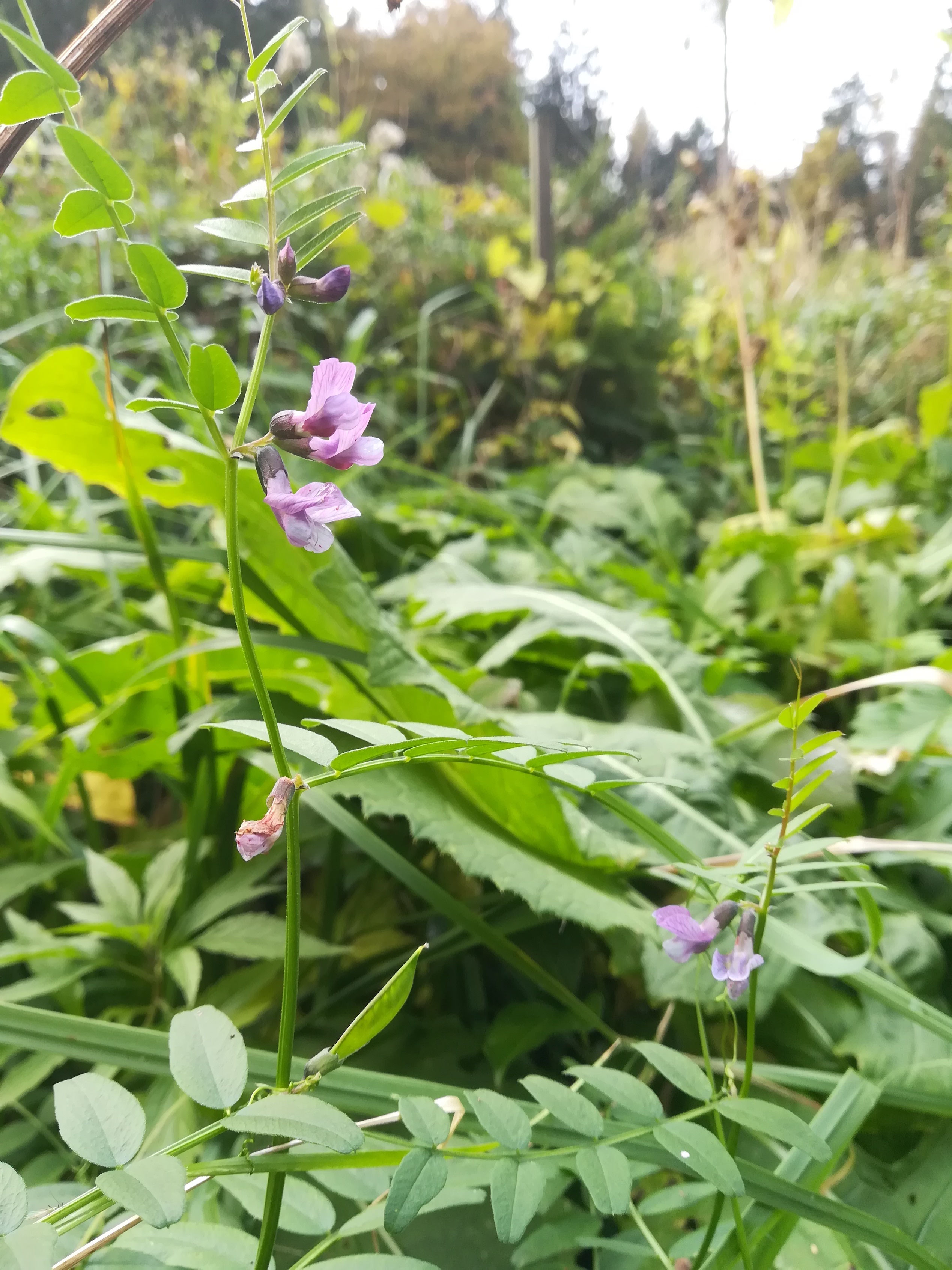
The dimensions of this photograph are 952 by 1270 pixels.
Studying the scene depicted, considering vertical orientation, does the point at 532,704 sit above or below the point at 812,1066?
above

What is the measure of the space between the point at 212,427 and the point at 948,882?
55 centimetres

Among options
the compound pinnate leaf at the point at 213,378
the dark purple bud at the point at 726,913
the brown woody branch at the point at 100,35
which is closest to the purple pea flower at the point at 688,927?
the dark purple bud at the point at 726,913

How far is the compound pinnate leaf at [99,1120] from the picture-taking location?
20 centimetres

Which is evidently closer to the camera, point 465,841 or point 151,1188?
point 151,1188

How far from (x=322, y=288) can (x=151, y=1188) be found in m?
0.25

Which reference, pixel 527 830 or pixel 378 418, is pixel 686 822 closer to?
pixel 527 830

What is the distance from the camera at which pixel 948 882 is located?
1.67 ft

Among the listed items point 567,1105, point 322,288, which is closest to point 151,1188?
point 567,1105

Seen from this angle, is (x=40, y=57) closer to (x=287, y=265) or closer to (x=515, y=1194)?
(x=287, y=265)

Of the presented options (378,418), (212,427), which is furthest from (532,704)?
(378,418)

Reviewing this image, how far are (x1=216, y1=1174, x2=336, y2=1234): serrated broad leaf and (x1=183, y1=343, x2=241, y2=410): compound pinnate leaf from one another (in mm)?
255

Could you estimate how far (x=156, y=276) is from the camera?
212 millimetres

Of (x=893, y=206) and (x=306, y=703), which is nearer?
(x=306, y=703)

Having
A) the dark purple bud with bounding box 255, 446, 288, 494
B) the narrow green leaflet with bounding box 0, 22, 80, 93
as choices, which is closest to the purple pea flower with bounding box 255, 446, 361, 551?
the dark purple bud with bounding box 255, 446, 288, 494
